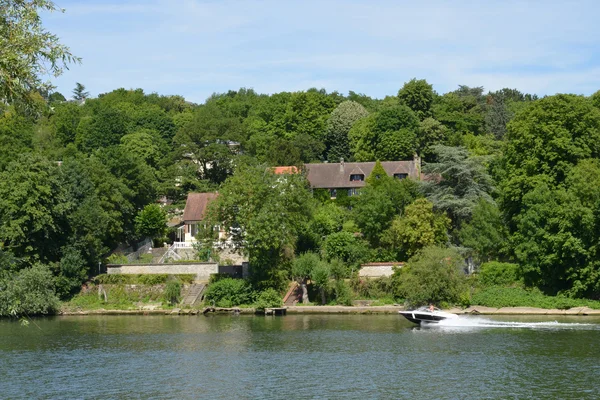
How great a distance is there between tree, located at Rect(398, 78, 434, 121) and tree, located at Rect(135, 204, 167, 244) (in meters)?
35.7

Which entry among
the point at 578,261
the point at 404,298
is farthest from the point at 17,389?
the point at 578,261

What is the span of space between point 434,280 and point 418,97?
45630mm

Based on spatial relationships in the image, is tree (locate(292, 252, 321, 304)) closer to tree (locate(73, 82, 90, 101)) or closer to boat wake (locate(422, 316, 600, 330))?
boat wake (locate(422, 316, 600, 330))

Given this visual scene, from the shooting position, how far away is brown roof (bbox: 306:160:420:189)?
79062 mm

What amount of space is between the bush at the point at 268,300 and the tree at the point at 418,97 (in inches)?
1690

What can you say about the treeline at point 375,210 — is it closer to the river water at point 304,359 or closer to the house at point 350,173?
the house at point 350,173

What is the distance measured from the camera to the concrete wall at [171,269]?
2431 inches

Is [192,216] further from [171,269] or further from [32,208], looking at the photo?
[32,208]

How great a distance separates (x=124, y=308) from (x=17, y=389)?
89.8 feet

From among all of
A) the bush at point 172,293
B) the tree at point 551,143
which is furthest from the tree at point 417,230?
the bush at point 172,293

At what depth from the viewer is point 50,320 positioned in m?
55.2

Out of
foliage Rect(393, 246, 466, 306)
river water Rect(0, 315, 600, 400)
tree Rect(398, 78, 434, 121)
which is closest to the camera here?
river water Rect(0, 315, 600, 400)

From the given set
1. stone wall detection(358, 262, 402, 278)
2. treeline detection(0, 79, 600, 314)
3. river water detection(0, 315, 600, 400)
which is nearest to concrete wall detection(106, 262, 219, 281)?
treeline detection(0, 79, 600, 314)

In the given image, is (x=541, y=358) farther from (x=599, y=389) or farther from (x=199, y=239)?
(x=199, y=239)
